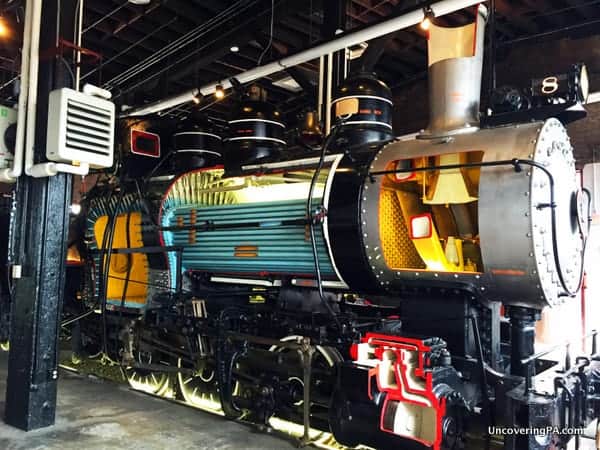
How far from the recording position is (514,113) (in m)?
3.00

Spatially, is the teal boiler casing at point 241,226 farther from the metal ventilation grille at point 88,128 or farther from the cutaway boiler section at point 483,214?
the metal ventilation grille at point 88,128

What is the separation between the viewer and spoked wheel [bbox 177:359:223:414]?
13.2ft

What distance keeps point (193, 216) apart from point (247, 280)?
0.69 metres

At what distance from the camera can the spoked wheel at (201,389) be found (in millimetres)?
4035

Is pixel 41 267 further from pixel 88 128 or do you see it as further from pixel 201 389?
pixel 201 389

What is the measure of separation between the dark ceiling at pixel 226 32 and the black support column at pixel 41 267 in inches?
112

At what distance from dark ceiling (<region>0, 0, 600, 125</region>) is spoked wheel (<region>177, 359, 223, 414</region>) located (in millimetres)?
Answer: 3458

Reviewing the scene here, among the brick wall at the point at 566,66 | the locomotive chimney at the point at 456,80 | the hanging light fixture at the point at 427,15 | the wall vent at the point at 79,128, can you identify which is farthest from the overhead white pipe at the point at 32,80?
the brick wall at the point at 566,66

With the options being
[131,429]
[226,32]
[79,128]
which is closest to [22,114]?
[79,128]

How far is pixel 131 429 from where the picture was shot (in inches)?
129

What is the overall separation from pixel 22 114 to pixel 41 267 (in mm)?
964

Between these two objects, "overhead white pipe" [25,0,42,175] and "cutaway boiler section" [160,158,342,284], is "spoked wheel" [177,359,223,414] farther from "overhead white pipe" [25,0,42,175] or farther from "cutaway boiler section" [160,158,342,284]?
"overhead white pipe" [25,0,42,175]

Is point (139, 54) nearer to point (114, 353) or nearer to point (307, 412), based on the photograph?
point (114, 353)

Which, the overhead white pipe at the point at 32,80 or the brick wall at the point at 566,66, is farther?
the brick wall at the point at 566,66
